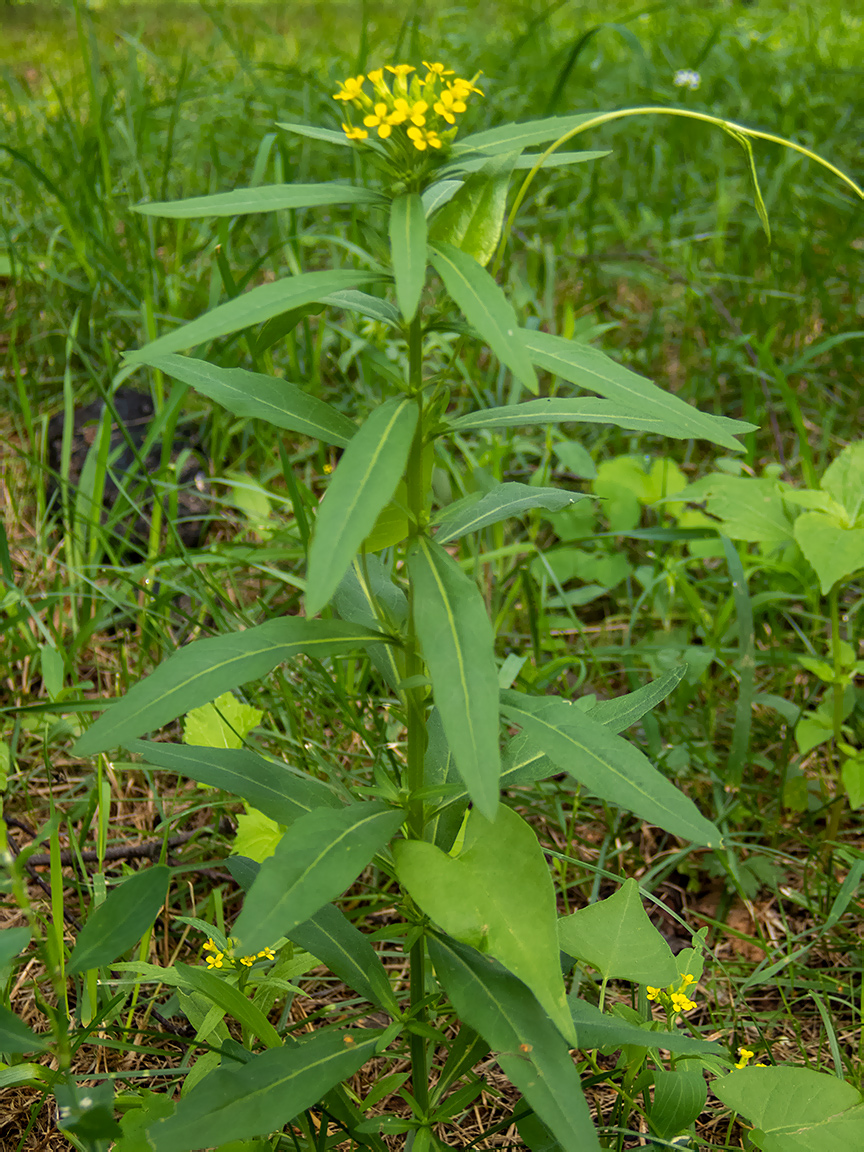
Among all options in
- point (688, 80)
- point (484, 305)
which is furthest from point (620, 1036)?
point (688, 80)

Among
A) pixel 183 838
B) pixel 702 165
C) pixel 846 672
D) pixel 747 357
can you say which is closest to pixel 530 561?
pixel 846 672

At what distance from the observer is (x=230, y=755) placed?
1062 mm

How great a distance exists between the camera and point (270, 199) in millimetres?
867

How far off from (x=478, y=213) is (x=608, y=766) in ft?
1.93

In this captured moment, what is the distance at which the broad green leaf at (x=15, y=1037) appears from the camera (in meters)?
0.84

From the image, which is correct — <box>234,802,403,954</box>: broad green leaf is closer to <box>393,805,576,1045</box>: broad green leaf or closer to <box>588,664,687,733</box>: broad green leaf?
<box>393,805,576,1045</box>: broad green leaf

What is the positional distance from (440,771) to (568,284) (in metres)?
2.58

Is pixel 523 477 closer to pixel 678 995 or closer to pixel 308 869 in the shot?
pixel 678 995

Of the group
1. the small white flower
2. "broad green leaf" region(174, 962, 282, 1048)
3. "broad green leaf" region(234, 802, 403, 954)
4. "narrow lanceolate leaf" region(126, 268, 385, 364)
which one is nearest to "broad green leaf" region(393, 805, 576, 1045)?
"broad green leaf" region(234, 802, 403, 954)

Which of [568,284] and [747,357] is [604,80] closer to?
[568,284]

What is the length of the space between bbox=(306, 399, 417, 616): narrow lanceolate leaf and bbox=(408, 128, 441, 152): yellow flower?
24 centimetres

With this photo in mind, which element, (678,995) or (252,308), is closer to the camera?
(252,308)

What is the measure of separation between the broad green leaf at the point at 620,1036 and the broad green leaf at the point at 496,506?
569mm

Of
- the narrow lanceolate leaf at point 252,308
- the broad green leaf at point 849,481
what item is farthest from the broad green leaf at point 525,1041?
the broad green leaf at point 849,481
